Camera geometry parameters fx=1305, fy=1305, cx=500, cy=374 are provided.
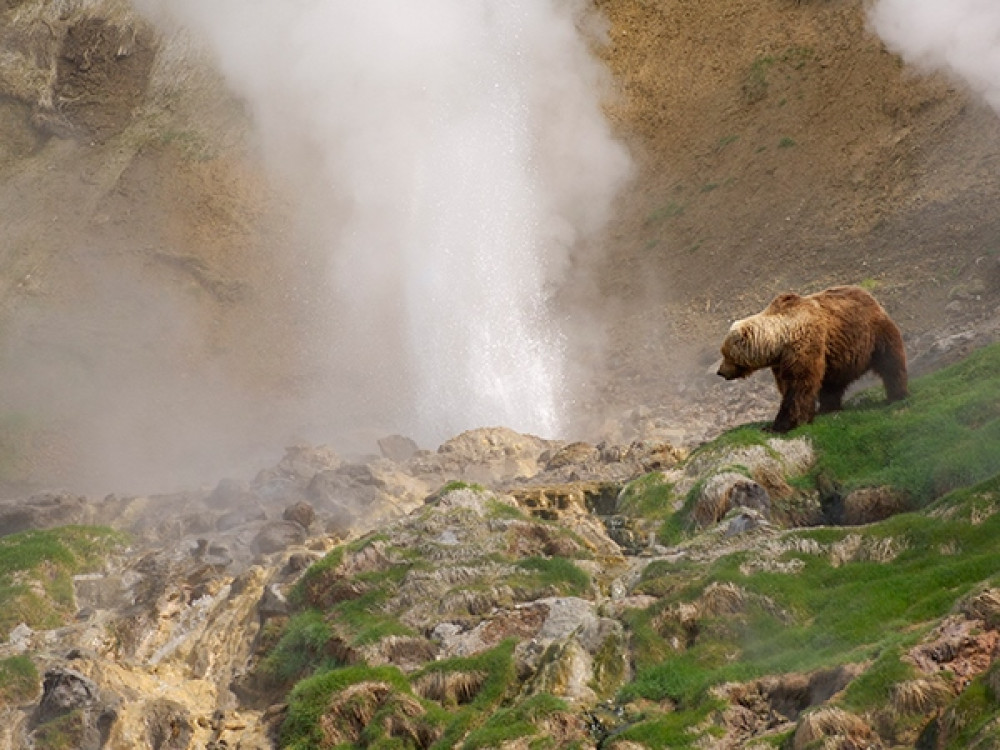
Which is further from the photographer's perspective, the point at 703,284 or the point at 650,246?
the point at 650,246

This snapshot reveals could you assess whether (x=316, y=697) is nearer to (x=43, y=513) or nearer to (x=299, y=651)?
(x=299, y=651)

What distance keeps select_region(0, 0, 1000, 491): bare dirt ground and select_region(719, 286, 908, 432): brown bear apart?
8.20m

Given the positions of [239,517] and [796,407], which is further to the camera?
[239,517]

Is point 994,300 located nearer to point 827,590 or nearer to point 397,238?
point 827,590

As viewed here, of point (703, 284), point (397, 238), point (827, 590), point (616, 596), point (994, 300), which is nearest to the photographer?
point (827, 590)

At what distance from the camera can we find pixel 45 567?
71.0ft

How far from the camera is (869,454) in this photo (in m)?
16.6

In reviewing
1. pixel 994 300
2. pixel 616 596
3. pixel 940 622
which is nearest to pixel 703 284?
pixel 994 300

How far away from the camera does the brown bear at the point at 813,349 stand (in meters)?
17.3

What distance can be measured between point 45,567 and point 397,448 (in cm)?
1019

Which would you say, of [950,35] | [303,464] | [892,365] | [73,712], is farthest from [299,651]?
[950,35]

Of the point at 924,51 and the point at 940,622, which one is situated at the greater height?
the point at 924,51

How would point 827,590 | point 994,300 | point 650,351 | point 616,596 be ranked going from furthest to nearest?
1. point 650,351
2. point 994,300
3. point 616,596
4. point 827,590

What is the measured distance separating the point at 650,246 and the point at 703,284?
4128 mm
